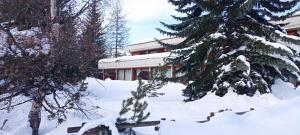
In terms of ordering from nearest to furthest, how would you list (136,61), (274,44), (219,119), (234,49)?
1. (219,119)
2. (274,44)
3. (234,49)
4. (136,61)

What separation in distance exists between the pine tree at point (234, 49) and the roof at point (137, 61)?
15.0 meters

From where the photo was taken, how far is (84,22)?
1384 cm

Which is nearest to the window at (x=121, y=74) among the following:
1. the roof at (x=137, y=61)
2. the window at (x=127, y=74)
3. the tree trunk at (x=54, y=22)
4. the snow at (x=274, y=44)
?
the window at (x=127, y=74)

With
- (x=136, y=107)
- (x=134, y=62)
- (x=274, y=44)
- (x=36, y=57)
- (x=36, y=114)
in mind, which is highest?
(x=274, y=44)

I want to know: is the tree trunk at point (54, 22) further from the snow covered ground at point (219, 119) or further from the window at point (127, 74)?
the window at point (127, 74)

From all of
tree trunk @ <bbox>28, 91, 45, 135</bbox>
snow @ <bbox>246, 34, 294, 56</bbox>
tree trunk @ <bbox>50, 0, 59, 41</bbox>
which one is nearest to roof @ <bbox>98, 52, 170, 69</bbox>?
snow @ <bbox>246, 34, 294, 56</bbox>

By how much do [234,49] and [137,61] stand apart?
73.2ft

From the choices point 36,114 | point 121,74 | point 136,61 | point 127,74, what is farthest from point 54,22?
point 121,74

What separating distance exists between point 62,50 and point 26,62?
1079 millimetres

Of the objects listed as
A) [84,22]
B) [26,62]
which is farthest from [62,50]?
[84,22]

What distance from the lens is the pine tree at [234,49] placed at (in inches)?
596

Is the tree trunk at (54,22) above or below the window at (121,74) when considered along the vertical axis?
above

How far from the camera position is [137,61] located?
38.1 metres

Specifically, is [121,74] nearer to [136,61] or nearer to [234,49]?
[136,61]
